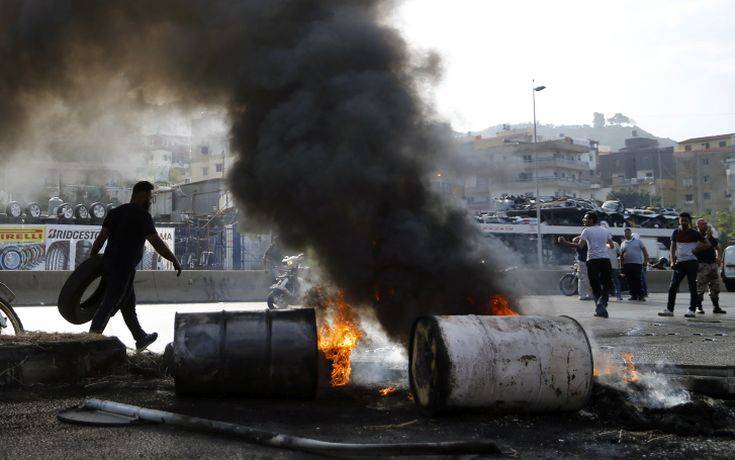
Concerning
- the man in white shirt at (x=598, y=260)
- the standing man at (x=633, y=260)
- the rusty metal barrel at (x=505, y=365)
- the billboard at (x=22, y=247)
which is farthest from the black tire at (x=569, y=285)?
the billboard at (x=22, y=247)

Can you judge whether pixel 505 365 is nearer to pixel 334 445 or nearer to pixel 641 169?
pixel 334 445

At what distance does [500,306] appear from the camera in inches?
221

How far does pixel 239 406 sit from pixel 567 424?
83.9 inches

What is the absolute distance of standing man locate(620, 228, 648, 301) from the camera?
16016 millimetres

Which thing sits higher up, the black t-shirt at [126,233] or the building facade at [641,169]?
the building facade at [641,169]

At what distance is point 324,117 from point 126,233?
2443 mm

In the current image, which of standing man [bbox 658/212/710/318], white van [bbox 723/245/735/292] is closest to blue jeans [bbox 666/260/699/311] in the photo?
standing man [bbox 658/212/710/318]

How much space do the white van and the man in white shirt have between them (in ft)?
40.2

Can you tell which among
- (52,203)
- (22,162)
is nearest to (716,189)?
(52,203)

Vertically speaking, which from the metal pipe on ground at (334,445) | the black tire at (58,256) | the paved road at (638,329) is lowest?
the paved road at (638,329)

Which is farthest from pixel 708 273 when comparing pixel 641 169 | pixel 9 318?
pixel 641 169

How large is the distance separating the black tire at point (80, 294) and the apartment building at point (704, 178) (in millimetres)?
108983

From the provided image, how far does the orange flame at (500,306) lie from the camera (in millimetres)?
5582

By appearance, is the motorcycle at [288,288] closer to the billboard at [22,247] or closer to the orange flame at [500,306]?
the orange flame at [500,306]
